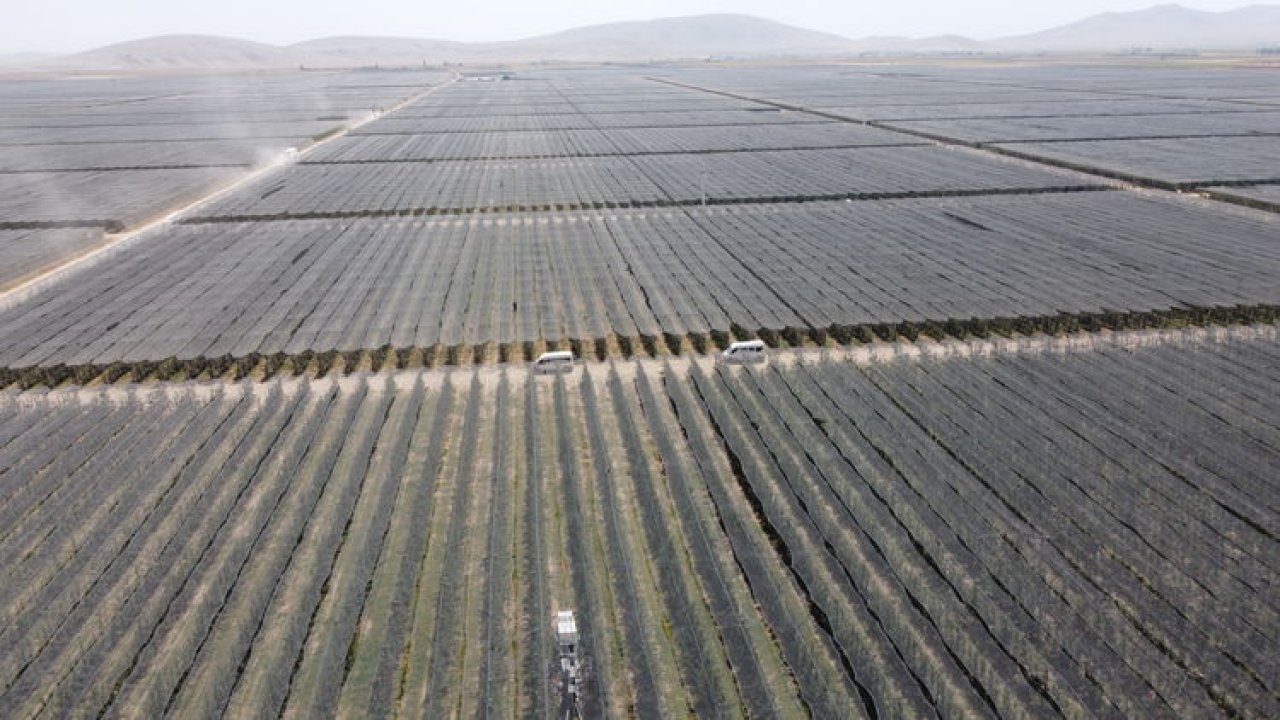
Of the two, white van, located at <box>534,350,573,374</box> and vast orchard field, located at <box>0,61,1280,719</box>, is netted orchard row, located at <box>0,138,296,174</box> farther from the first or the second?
white van, located at <box>534,350,573,374</box>

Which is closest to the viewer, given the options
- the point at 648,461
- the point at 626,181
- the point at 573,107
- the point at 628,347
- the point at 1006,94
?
the point at 648,461

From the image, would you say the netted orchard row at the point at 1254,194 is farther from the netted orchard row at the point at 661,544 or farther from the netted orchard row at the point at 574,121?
the netted orchard row at the point at 574,121

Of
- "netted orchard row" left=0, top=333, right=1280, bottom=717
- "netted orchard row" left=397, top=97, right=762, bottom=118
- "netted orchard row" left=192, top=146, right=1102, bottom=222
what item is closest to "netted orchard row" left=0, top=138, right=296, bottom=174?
"netted orchard row" left=192, top=146, right=1102, bottom=222

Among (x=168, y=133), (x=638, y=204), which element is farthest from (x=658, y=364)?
(x=168, y=133)

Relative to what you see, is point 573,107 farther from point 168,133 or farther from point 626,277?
point 626,277

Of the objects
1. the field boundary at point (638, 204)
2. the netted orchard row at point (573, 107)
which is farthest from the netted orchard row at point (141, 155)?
the netted orchard row at point (573, 107)
